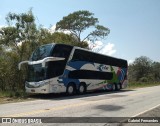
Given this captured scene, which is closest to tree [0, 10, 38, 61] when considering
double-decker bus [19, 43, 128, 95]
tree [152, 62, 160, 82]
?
double-decker bus [19, 43, 128, 95]

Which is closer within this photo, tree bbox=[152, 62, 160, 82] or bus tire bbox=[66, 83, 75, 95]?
bus tire bbox=[66, 83, 75, 95]

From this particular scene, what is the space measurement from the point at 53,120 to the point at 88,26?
4068cm

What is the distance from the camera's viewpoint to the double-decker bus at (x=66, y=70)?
22.0 metres

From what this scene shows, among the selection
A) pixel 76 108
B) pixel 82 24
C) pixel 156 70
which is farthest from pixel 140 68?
pixel 76 108

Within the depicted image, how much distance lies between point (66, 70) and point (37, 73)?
250 cm

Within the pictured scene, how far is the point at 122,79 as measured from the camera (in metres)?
35.0

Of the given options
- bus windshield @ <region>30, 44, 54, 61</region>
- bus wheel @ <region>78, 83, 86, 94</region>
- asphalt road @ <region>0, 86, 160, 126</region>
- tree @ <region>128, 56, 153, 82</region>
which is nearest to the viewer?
asphalt road @ <region>0, 86, 160, 126</region>

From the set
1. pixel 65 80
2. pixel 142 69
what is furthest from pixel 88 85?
pixel 142 69

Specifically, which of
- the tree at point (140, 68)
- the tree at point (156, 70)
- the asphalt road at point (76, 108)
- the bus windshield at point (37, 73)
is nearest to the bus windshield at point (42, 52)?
the bus windshield at point (37, 73)

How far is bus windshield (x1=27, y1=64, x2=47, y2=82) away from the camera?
71.9ft

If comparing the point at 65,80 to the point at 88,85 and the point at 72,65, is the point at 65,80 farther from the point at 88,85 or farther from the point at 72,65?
the point at 88,85

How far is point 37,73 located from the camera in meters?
22.3

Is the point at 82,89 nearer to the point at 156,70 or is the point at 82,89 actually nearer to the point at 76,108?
the point at 76,108

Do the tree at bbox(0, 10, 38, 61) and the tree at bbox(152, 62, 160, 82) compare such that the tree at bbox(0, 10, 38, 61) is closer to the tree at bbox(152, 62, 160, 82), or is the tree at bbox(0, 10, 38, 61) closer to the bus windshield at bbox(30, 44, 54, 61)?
the bus windshield at bbox(30, 44, 54, 61)
